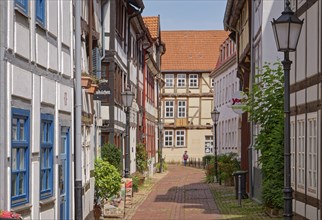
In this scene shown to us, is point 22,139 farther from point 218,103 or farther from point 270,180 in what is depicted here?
point 218,103

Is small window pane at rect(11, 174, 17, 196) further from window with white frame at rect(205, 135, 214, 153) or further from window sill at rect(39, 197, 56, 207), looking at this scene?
window with white frame at rect(205, 135, 214, 153)

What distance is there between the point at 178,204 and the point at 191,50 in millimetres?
56591

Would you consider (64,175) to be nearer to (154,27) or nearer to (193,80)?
(154,27)

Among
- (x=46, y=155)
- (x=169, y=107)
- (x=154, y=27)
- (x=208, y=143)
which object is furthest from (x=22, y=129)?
(x=169, y=107)

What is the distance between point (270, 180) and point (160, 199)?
32.2 feet

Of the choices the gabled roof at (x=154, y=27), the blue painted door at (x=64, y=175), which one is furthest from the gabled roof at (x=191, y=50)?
the blue painted door at (x=64, y=175)

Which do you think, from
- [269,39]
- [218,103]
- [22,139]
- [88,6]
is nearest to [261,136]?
[269,39]

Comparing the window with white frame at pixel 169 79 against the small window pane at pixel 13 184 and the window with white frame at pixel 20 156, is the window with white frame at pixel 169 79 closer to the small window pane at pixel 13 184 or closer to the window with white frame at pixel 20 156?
the window with white frame at pixel 20 156

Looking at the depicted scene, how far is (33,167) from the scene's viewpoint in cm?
1320

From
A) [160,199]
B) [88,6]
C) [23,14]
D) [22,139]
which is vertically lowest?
[160,199]

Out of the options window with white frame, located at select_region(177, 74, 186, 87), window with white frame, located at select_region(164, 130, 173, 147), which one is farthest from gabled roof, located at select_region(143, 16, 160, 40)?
window with white frame, located at select_region(164, 130, 173, 147)

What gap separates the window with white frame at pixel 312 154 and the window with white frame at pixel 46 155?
17.6ft

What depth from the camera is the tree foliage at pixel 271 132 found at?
23062mm

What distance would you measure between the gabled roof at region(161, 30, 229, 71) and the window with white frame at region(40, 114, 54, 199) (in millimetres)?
67365
